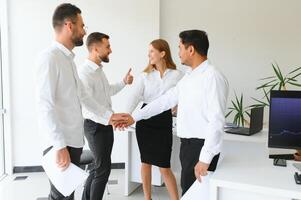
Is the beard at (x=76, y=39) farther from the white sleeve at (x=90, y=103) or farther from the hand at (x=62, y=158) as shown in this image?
the hand at (x=62, y=158)

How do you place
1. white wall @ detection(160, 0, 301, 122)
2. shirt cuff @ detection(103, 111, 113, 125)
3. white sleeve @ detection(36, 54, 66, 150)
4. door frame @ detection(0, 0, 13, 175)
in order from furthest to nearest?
white wall @ detection(160, 0, 301, 122), door frame @ detection(0, 0, 13, 175), shirt cuff @ detection(103, 111, 113, 125), white sleeve @ detection(36, 54, 66, 150)

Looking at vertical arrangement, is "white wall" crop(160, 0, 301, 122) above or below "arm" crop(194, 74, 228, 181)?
above

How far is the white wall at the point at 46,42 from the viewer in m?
4.12

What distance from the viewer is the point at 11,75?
→ 4148 millimetres

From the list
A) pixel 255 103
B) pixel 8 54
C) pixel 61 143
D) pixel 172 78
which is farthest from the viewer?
pixel 255 103

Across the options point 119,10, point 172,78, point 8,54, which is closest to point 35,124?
point 8,54

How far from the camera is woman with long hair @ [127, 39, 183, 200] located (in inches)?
115

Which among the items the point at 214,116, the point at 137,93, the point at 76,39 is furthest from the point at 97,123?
the point at 214,116

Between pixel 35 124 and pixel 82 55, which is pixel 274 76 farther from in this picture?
pixel 35 124

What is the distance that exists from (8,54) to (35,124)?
0.99 m

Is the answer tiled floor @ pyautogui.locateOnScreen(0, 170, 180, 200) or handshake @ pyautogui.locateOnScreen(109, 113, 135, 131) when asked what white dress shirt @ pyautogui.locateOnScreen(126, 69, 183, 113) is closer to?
handshake @ pyautogui.locateOnScreen(109, 113, 135, 131)

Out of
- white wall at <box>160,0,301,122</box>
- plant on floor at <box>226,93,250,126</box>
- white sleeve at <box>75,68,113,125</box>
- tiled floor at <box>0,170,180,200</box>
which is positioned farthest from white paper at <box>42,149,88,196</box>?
white wall at <box>160,0,301,122</box>

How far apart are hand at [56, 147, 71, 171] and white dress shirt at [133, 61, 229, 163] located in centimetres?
76

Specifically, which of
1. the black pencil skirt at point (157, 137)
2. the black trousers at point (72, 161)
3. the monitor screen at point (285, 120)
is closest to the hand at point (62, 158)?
the black trousers at point (72, 161)
